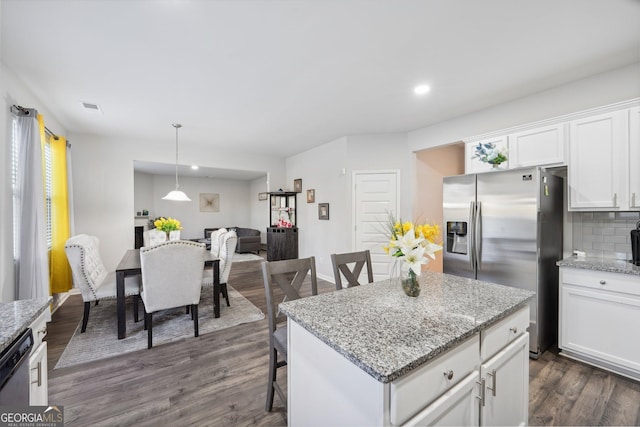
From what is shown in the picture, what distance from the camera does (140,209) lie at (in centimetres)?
855

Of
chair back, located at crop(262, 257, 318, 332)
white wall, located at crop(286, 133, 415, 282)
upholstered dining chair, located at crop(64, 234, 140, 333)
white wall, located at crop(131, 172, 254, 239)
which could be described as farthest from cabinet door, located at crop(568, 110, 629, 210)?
white wall, located at crop(131, 172, 254, 239)

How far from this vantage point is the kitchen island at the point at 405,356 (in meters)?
0.90

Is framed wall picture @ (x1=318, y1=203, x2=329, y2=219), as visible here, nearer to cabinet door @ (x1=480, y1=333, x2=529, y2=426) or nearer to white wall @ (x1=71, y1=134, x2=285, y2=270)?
white wall @ (x1=71, y1=134, x2=285, y2=270)

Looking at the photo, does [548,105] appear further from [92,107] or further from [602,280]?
[92,107]

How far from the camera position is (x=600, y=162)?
2.46m

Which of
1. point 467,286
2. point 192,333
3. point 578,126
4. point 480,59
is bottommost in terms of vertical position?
point 192,333

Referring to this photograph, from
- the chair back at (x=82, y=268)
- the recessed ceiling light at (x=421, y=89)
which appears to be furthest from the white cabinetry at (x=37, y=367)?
the recessed ceiling light at (x=421, y=89)

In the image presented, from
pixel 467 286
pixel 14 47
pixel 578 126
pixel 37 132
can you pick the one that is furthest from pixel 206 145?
pixel 578 126

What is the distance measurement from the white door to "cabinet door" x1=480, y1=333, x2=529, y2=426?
2.98 metres

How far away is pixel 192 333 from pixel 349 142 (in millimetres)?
3643

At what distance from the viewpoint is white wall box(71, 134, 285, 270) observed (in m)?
4.52

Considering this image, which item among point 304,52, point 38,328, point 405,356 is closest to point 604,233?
point 405,356

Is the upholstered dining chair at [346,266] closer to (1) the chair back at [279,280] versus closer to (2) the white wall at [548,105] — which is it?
(1) the chair back at [279,280]

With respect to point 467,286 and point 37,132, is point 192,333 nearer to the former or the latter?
point 37,132
